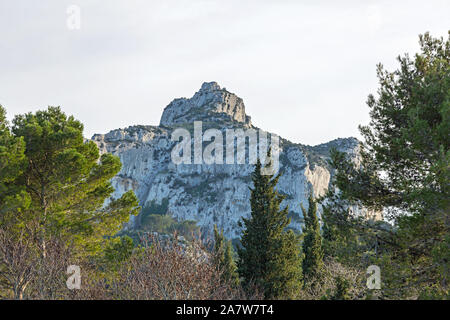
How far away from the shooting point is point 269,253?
21234 millimetres

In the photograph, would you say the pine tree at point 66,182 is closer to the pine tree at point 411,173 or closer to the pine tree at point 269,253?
the pine tree at point 269,253

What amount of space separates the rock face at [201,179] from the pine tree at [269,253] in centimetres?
12590

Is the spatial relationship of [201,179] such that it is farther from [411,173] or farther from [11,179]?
[411,173]

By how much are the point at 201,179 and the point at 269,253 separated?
149294 millimetres

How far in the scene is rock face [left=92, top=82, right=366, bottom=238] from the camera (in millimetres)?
154125

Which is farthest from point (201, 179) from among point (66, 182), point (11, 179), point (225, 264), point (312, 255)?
point (11, 179)

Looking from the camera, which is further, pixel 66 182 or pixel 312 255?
pixel 312 255

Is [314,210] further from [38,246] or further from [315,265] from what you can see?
[38,246]

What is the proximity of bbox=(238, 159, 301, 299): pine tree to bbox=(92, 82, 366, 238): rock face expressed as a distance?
126m

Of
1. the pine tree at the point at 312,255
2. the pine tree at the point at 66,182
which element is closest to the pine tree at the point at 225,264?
the pine tree at the point at 66,182

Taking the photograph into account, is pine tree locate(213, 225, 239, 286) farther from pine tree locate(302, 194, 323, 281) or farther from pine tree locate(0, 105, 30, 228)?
pine tree locate(0, 105, 30, 228)
